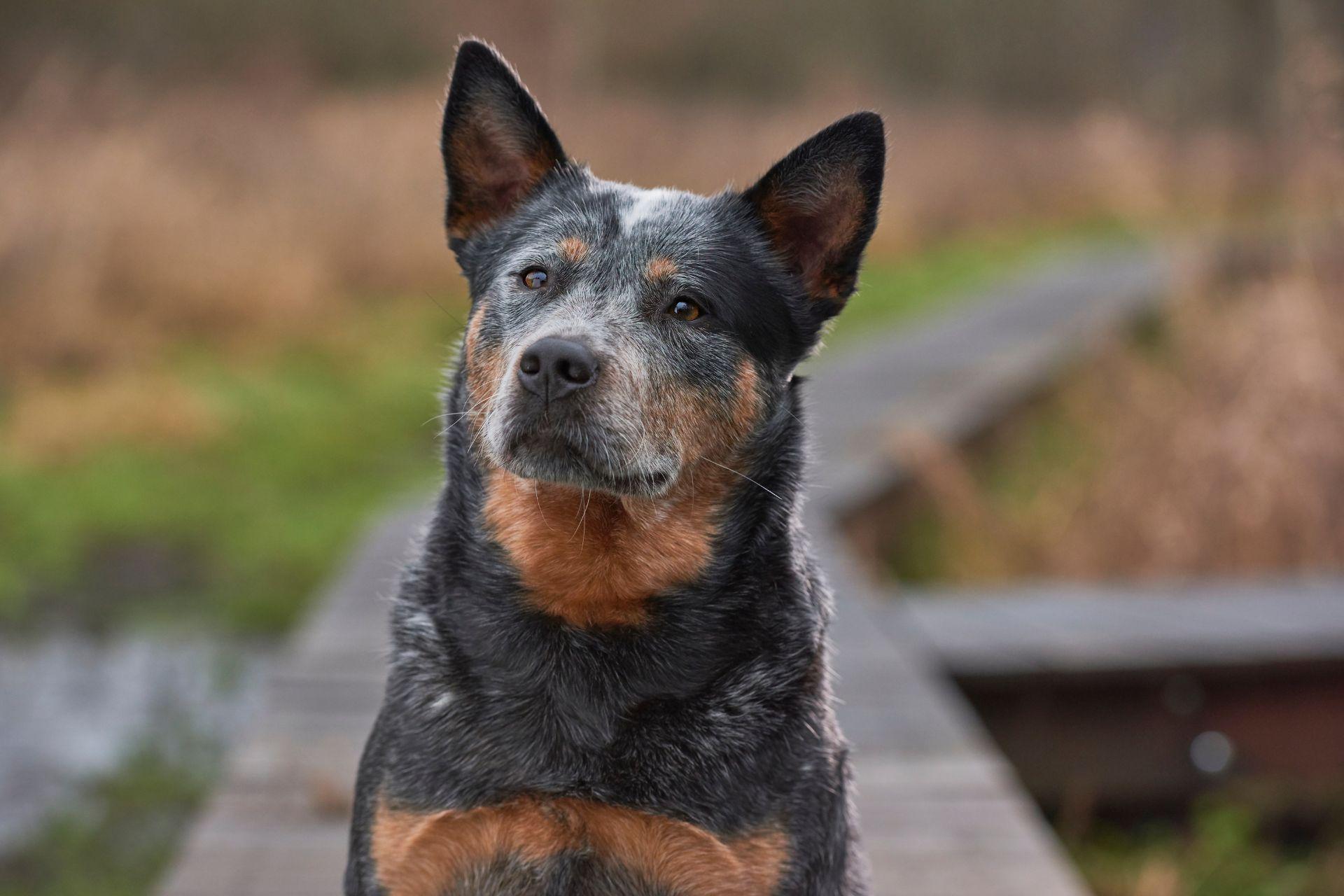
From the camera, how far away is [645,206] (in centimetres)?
251

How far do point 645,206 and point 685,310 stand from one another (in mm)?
228

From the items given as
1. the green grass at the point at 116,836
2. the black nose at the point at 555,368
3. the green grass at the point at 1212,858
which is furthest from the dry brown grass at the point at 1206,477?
the black nose at the point at 555,368

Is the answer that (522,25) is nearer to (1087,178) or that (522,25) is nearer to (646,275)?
(1087,178)

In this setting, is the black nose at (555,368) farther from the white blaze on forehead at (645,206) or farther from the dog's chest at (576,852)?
the dog's chest at (576,852)

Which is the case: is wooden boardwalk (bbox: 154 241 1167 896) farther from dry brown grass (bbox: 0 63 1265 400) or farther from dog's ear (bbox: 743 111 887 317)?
dry brown grass (bbox: 0 63 1265 400)

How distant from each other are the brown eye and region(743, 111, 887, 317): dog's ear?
0.24 metres

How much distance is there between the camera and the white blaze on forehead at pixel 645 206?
8.13 feet

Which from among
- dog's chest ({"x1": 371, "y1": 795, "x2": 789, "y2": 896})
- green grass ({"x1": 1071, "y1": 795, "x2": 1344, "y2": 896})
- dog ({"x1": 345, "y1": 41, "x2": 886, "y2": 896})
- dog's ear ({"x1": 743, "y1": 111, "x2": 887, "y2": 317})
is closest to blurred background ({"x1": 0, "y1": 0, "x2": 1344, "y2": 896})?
green grass ({"x1": 1071, "y1": 795, "x2": 1344, "y2": 896})

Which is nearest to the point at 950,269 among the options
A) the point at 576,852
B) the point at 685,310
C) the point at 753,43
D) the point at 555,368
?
the point at 753,43

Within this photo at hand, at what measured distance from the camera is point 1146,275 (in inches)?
528

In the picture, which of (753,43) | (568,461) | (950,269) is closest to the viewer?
(568,461)

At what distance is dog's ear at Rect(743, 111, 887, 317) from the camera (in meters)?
2.36

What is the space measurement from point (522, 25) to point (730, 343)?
11852 millimetres

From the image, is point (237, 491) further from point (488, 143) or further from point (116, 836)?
point (488, 143)
